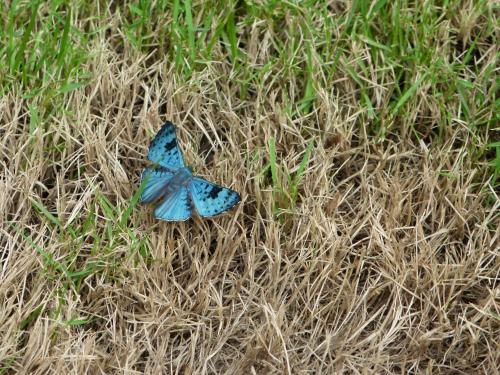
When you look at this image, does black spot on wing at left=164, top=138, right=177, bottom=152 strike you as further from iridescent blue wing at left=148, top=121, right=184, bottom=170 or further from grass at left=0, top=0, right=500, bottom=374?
grass at left=0, top=0, right=500, bottom=374

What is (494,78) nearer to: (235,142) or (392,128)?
(392,128)

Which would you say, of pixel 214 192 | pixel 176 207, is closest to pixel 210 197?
pixel 214 192

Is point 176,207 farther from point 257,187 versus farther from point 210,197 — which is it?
point 257,187

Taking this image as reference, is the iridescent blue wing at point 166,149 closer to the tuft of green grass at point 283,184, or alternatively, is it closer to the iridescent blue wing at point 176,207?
the iridescent blue wing at point 176,207

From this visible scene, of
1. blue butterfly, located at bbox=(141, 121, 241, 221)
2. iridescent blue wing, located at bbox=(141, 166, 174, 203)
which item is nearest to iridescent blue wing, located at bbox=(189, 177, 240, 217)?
blue butterfly, located at bbox=(141, 121, 241, 221)

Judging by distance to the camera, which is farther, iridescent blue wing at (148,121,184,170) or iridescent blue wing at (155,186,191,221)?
iridescent blue wing at (148,121,184,170)

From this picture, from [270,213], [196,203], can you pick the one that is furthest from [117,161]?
[270,213]
